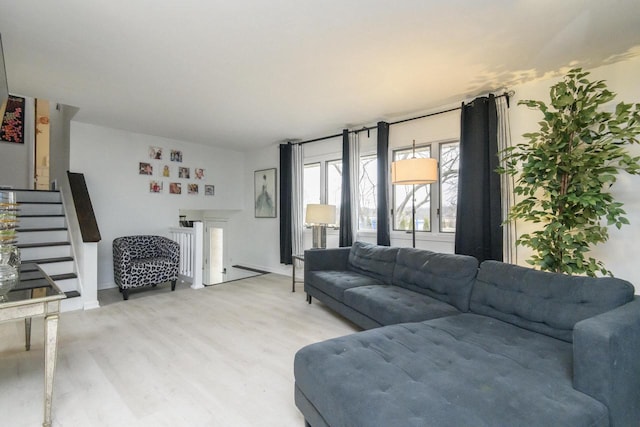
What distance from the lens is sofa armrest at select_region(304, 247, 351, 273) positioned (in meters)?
3.84

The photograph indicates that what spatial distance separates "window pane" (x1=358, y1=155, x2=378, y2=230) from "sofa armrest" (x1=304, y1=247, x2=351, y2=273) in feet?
2.37

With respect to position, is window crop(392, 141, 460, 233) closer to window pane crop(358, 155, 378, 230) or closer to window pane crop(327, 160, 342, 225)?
window pane crop(358, 155, 378, 230)

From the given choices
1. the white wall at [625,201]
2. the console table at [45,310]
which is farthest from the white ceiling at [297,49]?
the console table at [45,310]

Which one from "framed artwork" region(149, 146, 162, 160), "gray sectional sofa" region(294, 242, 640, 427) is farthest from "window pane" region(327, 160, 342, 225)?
"framed artwork" region(149, 146, 162, 160)

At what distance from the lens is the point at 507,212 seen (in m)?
3.15

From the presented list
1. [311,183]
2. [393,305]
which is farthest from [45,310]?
[311,183]

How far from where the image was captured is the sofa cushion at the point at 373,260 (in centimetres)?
332

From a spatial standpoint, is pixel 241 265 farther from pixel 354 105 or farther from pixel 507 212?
pixel 507 212

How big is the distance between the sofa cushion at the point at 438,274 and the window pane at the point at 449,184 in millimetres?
921

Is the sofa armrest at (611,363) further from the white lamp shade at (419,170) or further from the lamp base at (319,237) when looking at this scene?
the lamp base at (319,237)

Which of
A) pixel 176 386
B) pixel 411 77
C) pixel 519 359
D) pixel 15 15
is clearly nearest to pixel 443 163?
pixel 411 77

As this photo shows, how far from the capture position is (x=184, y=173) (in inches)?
227

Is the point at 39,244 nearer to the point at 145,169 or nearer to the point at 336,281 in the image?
the point at 145,169

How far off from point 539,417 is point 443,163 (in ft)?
10.3
